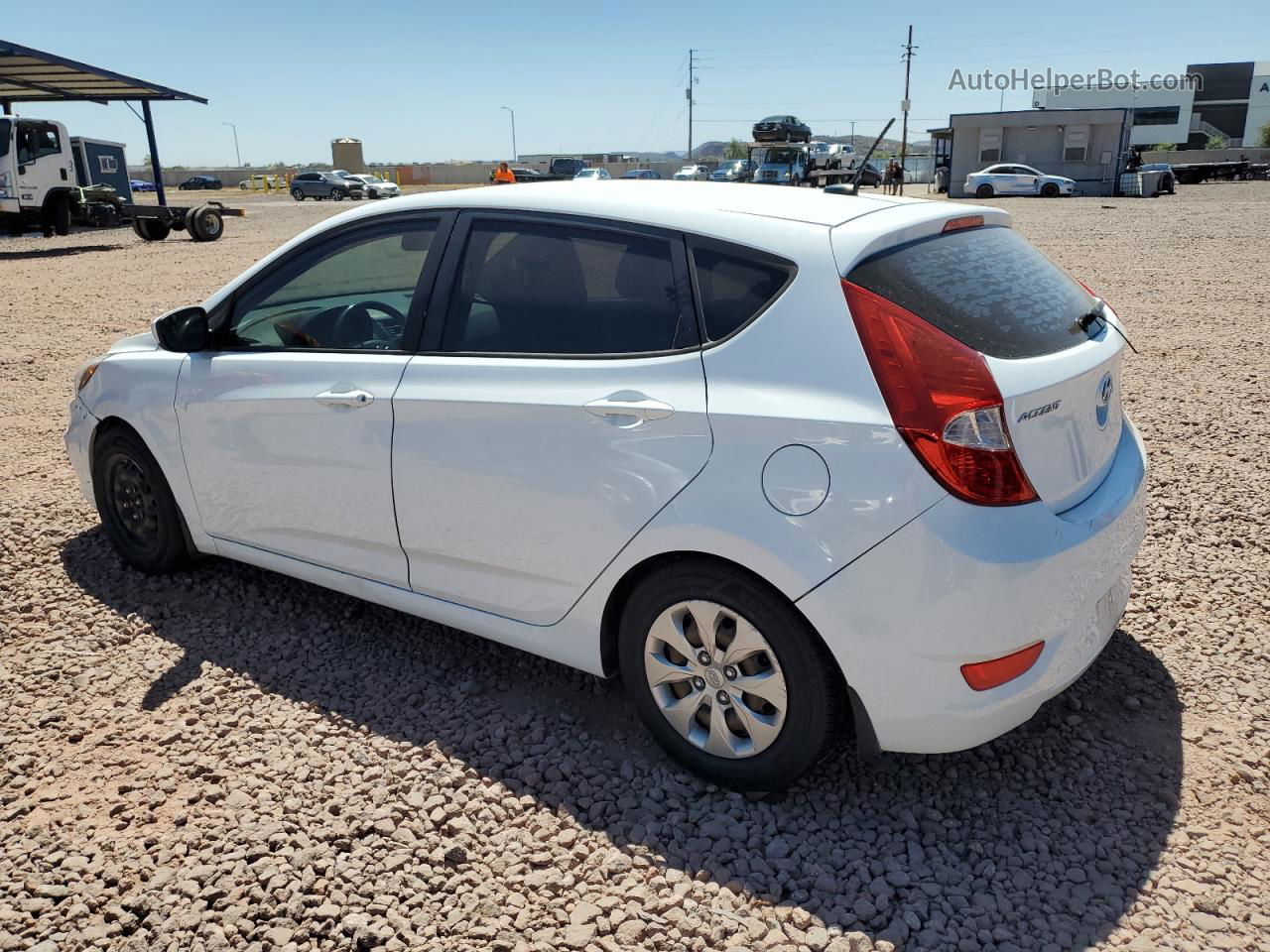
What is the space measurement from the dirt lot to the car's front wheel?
0.16 meters

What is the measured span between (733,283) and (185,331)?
91.1 inches

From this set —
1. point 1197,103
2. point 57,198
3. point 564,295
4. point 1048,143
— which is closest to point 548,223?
point 564,295

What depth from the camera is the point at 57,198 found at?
23219mm

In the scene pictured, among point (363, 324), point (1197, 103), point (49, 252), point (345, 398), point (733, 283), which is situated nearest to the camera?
point (733, 283)

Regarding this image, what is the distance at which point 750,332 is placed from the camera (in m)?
2.60

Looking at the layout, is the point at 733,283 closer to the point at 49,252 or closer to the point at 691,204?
the point at 691,204

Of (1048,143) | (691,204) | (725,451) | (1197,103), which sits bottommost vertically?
(725,451)

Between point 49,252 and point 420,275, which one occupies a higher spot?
point 420,275

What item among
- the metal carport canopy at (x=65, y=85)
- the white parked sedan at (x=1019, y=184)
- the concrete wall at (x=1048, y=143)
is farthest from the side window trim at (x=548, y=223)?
the concrete wall at (x=1048, y=143)

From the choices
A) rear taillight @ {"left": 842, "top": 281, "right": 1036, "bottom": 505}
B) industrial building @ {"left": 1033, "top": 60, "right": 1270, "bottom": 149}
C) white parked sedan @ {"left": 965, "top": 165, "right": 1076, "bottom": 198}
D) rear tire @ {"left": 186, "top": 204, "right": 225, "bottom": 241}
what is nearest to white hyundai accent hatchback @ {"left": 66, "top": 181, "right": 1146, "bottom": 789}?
rear taillight @ {"left": 842, "top": 281, "right": 1036, "bottom": 505}

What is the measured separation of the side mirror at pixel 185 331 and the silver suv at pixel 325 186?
53.4 meters

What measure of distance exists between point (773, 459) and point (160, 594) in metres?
3.08

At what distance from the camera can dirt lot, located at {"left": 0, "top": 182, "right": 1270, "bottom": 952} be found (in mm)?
2406

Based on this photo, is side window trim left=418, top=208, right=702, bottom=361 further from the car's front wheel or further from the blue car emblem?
the blue car emblem
